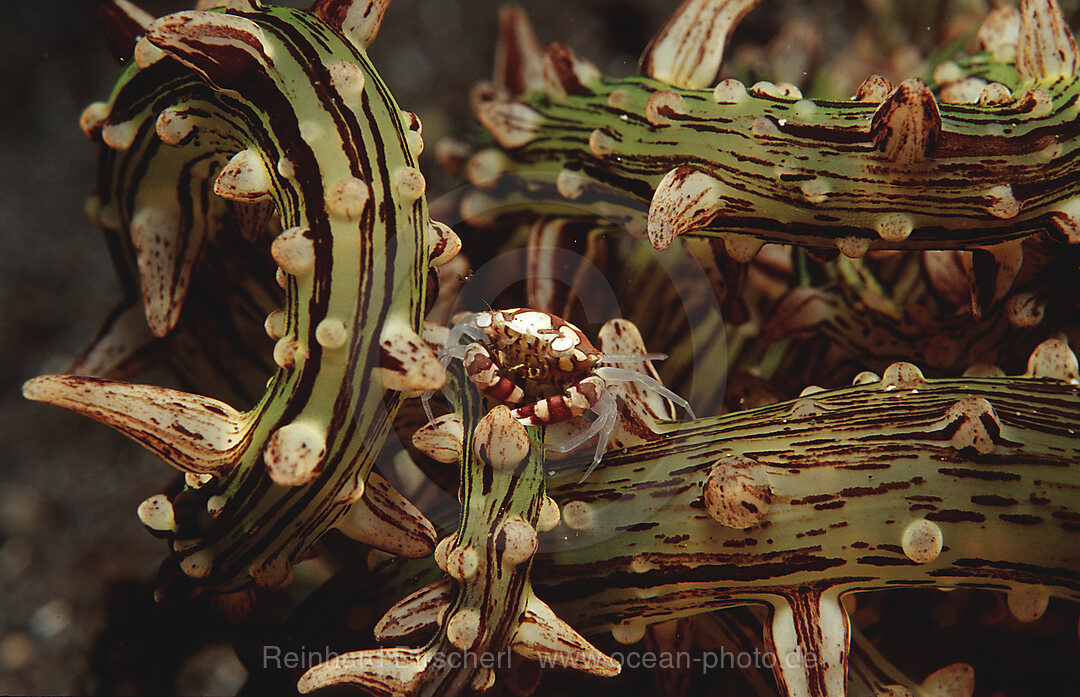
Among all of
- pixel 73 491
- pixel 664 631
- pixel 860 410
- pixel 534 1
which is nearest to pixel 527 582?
pixel 664 631

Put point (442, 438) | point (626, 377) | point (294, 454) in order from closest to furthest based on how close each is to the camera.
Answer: point (294, 454)
point (442, 438)
point (626, 377)

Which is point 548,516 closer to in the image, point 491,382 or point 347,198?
point 491,382

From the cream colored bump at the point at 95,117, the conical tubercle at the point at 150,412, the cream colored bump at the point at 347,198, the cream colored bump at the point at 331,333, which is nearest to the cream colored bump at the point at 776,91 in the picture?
the cream colored bump at the point at 347,198

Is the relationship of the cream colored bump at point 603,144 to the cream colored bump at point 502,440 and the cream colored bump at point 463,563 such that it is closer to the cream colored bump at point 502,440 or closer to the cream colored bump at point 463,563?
the cream colored bump at point 502,440

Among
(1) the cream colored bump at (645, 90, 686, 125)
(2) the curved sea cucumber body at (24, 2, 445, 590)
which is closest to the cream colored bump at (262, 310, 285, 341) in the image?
(2) the curved sea cucumber body at (24, 2, 445, 590)

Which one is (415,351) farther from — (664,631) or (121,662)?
(121,662)

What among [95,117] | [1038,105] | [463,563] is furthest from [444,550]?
[1038,105]

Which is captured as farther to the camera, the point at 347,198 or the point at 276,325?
the point at 276,325

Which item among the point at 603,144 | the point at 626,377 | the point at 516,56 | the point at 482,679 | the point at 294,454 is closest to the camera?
the point at 294,454
